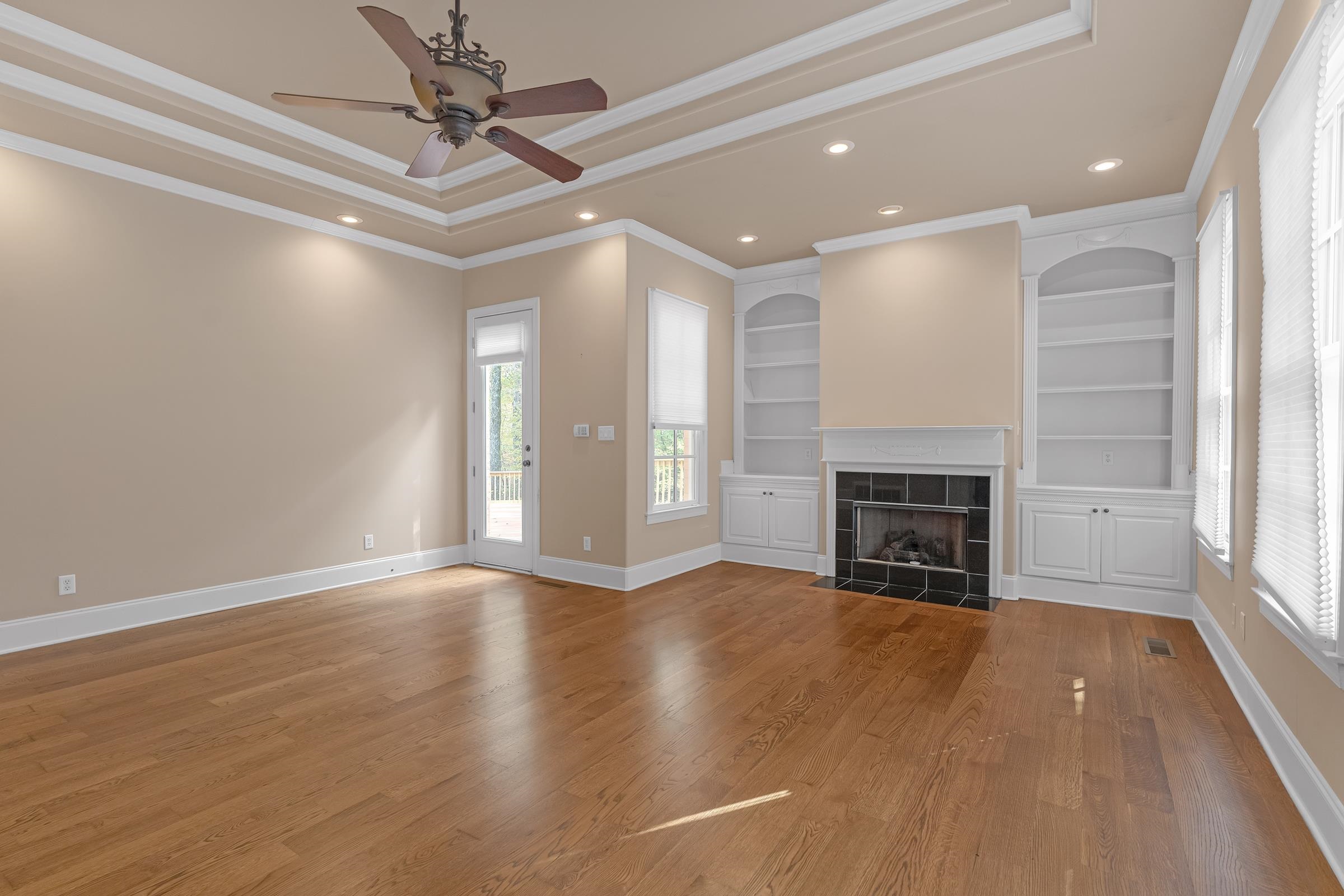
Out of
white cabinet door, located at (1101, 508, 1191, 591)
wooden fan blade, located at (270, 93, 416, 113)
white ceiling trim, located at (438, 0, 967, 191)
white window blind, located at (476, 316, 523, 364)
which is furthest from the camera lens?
white window blind, located at (476, 316, 523, 364)

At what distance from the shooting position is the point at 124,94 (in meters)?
3.52

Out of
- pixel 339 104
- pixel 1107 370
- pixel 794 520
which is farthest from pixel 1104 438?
pixel 339 104

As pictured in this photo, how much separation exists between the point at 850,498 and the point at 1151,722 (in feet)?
9.77

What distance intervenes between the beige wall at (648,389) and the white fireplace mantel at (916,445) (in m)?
1.19

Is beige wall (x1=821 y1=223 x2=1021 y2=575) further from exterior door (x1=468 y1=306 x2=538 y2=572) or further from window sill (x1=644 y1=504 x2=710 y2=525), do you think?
exterior door (x1=468 y1=306 x2=538 y2=572)

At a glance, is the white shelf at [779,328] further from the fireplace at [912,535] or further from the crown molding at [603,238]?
the fireplace at [912,535]

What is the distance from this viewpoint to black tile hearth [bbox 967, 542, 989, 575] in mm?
5086

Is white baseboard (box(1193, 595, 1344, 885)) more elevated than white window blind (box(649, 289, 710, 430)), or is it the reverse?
white window blind (box(649, 289, 710, 430))

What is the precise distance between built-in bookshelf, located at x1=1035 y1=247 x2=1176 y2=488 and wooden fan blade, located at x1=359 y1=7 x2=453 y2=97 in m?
4.80

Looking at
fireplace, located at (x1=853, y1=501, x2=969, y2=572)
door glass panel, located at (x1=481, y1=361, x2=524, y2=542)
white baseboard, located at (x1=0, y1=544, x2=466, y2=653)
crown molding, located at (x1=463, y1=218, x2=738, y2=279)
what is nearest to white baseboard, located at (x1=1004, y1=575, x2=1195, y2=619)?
fireplace, located at (x1=853, y1=501, x2=969, y2=572)

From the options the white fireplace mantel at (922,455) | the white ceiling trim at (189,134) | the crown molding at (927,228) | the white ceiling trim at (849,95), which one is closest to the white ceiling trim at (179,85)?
the white ceiling trim at (189,134)

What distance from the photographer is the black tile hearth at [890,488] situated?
542 cm

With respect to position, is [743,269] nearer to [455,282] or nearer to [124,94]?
[455,282]

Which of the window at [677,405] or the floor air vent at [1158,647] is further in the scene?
the window at [677,405]
